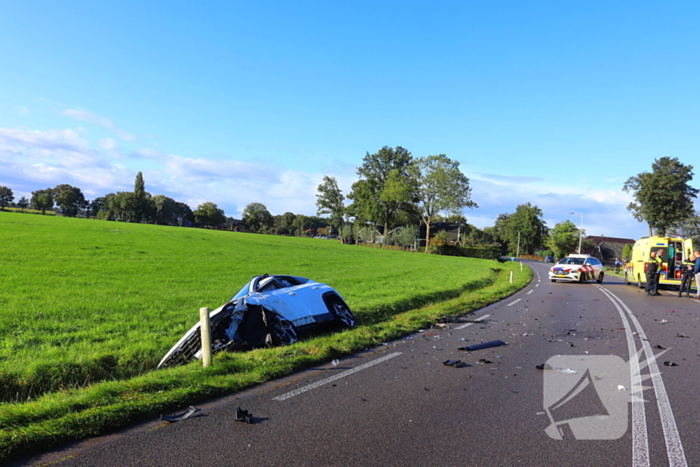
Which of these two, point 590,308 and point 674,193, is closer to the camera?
point 590,308

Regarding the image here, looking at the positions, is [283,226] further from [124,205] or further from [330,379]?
[330,379]

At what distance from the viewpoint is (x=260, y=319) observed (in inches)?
272

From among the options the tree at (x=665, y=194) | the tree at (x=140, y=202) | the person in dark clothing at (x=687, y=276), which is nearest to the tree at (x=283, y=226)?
the tree at (x=140, y=202)

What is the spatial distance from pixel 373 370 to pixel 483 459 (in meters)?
2.63

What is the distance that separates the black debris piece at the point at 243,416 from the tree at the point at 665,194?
209ft

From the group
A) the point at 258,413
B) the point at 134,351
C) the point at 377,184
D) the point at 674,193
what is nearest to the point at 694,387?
the point at 258,413

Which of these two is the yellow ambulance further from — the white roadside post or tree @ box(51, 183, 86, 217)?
tree @ box(51, 183, 86, 217)

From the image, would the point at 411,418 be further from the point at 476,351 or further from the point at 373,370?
the point at 476,351

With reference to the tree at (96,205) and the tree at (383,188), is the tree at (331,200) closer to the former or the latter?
the tree at (383,188)

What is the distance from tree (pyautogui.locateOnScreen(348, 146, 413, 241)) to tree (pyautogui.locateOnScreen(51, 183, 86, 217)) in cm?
9924

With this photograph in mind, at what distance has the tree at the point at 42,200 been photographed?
12812cm

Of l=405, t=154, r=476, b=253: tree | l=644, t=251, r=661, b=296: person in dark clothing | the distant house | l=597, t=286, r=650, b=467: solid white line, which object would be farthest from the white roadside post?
the distant house

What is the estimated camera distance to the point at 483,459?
10.8 feet

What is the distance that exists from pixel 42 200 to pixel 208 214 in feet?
156
